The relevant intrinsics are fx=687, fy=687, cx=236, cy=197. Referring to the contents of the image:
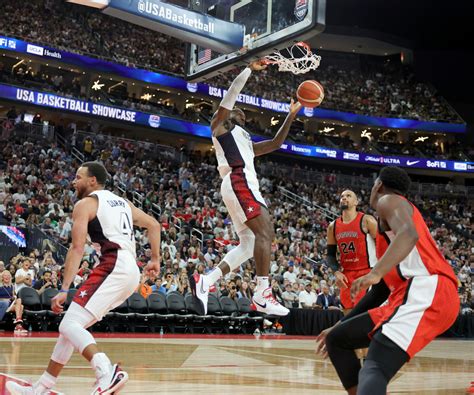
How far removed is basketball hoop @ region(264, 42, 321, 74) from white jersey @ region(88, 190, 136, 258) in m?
3.92

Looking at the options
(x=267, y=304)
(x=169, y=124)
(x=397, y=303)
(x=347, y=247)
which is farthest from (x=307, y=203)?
(x=397, y=303)

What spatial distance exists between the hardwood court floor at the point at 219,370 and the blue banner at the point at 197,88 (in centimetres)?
1963

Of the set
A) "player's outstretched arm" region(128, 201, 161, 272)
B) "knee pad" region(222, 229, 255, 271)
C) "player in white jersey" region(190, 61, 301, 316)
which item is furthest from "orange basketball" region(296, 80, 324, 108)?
"player's outstretched arm" region(128, 201, 161, 272)

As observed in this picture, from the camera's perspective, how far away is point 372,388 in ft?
11.5

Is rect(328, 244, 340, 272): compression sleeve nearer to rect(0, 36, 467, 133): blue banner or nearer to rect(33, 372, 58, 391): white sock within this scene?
rect(33, 372, 58, 391): white sock

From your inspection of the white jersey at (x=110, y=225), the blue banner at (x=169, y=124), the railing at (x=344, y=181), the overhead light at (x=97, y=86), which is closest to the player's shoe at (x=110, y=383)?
the white jersey at (x=110, y=225)

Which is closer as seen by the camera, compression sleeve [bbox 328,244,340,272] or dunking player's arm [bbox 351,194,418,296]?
dunking player's arm [bbox 351,194,418,296]

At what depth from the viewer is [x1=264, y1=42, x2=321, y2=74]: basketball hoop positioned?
29.9 feet

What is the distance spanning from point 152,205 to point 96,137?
6013 millimetres

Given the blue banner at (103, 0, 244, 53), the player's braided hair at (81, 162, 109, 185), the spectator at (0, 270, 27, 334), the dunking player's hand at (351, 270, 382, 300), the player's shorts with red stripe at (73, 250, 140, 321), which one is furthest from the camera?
the spectator at (0, 270, 27, 334)

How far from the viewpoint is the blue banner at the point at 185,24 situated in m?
8.99

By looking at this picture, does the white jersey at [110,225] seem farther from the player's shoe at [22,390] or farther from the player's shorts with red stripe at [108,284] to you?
the player's shoe at [22,390]

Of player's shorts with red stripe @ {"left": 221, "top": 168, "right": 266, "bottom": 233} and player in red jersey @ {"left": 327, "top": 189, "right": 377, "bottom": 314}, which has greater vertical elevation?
player's shorts with red stripe @ {"left": 221, "top": 168, "right": 266, "bottom": 233}

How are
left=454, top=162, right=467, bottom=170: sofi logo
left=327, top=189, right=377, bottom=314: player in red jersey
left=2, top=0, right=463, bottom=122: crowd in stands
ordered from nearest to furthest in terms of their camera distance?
1. left=327, top=189, right=377, bottom=314: player in red jersey
2. left=2, top=0, right=463, bottom=122: crowd in stands
3. left=454, top=162, right=467, bottom=170: sofi logo
